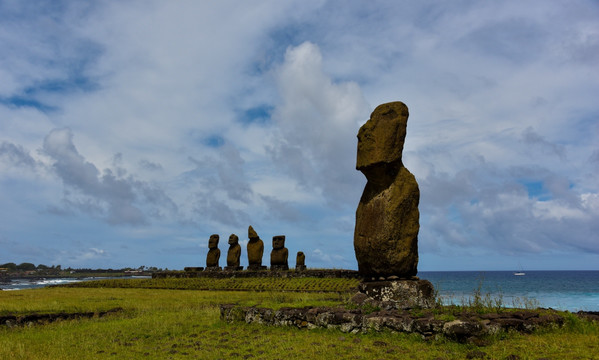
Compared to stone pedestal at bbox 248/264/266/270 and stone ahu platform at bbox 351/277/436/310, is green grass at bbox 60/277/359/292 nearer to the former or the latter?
stone pedestal at bbox 248/264/266/270

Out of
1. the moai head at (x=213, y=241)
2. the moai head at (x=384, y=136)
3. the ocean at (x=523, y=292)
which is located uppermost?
the moai head at (x=384, y=136)

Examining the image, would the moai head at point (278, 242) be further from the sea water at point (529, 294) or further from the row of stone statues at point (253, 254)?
the sea water at point (529, 294)

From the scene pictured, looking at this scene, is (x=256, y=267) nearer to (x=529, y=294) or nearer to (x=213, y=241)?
(x=213, y=241)

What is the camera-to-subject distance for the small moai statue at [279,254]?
122 ft

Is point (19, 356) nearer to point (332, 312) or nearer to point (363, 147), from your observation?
point (332, 312)

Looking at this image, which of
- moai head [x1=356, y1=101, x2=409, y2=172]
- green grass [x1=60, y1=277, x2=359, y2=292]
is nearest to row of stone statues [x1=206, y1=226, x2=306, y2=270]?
green grass [x1=60, y1=277, x2=359, y2=292]

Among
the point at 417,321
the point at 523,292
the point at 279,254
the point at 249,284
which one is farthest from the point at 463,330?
the point at 523,292

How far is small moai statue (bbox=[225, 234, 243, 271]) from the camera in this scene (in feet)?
129

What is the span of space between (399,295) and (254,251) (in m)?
28.5

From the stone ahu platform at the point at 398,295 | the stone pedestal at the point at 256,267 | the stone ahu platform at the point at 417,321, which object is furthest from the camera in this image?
the stone pedestal at the point at 256,267

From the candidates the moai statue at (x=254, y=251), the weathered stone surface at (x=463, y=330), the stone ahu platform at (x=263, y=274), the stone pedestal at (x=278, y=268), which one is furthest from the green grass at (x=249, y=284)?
the weathered stone surface at (x=463, y=330)

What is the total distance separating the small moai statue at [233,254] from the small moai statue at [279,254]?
3.91 metres

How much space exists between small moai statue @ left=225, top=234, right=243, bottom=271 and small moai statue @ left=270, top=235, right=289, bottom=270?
3.91 metres

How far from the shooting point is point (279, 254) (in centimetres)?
3728
